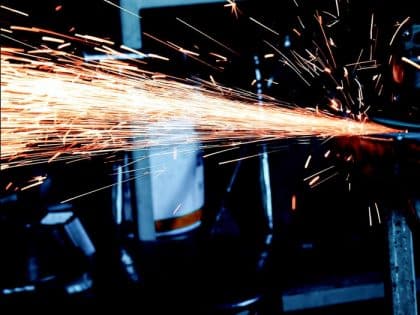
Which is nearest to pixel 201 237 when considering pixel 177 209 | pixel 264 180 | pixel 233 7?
pixel 177 209

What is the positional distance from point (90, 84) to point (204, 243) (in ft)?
2.35

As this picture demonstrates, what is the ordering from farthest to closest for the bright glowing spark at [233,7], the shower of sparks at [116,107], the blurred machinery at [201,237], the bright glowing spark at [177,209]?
1. the bright glowing spark at [177,209]
2. the shower of sparks at [116,107]
3. the bright glowing spark at [233,7]
4. the blurred machinery at [201,237]

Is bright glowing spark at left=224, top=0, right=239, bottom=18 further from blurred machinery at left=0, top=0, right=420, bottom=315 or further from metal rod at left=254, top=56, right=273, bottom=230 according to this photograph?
metal rod at left=254, top=56, right=273, bottom=230

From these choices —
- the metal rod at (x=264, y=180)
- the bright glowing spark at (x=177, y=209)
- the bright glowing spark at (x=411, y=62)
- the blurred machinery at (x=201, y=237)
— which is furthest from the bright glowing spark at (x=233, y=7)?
the bright glowing spark at (x=177, y=209)

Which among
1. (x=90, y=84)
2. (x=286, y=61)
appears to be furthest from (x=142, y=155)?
(x=286, y=61)

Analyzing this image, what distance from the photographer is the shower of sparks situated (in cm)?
182

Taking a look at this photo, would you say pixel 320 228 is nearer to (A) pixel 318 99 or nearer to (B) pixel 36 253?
(A) pixel 318 99

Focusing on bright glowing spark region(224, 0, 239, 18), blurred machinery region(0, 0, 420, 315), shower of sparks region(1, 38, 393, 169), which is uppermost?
bright glowing spark region(224, 0, 239, 18)

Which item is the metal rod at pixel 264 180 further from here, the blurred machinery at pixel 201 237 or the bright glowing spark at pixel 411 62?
the bright glowing spark at pixel 411 62

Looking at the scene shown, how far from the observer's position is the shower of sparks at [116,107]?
1819 mm

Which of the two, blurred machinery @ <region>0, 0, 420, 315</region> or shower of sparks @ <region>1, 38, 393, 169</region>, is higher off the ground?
shower of sparks @ <region>1, 38, 393, 169</region>

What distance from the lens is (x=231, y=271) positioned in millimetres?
1589

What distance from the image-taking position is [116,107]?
193cm

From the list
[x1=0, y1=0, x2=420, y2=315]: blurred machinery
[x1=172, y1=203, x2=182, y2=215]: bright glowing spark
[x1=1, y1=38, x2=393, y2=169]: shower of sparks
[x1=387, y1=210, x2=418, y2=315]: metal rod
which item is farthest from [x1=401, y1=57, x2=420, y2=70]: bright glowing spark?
[x1=172, y1=203, x2=182, y2=215]: bright glowing spark
